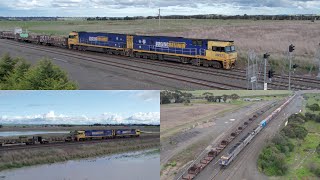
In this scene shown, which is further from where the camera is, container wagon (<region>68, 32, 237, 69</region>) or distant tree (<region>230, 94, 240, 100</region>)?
container wagon (<region>68, 32, 237, 69</region>)

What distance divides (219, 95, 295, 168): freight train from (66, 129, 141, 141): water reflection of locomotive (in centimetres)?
435

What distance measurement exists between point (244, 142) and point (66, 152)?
18.0ft

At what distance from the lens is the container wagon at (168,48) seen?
19136mm

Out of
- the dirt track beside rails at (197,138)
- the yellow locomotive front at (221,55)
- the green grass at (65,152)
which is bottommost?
the dirt track beside rails at (197,138)

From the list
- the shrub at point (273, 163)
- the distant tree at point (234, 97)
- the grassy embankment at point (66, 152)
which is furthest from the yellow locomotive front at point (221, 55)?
the grassy embankment at point (66, 152)

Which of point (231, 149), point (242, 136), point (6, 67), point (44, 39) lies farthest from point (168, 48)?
point (44, 39)

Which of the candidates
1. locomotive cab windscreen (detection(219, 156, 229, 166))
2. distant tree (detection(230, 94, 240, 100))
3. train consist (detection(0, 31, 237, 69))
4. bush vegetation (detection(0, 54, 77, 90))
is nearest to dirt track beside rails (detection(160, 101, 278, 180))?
distant tree (detection(230, 94, 240, 100))

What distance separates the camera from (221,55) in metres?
18.7

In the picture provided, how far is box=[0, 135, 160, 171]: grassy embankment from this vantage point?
362cm

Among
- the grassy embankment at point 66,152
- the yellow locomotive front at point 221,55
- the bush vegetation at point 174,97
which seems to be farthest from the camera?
the yellow locomotive front at point 221,55

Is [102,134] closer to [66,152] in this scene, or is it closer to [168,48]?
[66,152]

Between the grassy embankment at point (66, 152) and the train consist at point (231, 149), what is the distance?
3422 mm

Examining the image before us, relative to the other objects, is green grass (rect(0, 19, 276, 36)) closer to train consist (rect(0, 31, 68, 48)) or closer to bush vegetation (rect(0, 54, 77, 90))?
train consist (rect(0, 31, 68, 48))

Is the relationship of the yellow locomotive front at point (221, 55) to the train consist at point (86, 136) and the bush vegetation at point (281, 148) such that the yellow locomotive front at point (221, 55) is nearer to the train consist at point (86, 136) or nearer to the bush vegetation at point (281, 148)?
the bush vegetation at point (281, 148)
